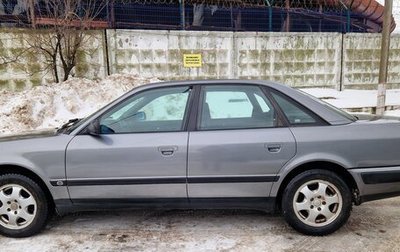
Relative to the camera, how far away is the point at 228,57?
1066cm

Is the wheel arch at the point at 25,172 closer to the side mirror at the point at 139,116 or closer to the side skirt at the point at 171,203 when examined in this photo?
the side skirt at the point at 171,203

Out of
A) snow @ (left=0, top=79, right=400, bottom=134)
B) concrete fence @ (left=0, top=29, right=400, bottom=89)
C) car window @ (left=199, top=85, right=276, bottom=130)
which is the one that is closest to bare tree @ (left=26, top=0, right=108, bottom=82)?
concrete fence @ (left=0, top=29, right=400, bottom=89)

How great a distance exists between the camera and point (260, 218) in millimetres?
3857

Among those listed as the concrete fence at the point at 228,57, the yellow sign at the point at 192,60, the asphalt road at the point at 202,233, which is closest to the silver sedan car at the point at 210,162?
the asphalt road at the point at 202,233

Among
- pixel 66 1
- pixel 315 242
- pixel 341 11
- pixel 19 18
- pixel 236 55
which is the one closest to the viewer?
pixel 315 242

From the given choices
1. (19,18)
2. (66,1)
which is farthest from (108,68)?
(19,18)

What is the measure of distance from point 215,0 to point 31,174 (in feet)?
33.5

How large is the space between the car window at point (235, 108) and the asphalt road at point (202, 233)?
1007 mm

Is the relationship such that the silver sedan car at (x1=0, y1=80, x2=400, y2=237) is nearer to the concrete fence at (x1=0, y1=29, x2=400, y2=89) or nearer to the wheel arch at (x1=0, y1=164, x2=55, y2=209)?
the wheel arch at (x1=0, y1=164, x2=55, y2=209)

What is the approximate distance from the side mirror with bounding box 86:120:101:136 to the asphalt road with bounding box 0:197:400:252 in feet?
3.16

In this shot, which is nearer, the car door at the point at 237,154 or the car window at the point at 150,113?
the car door at the point at 237,154

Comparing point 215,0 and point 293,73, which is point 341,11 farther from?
point 215,0

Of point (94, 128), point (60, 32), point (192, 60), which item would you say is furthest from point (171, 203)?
point (192, 60)

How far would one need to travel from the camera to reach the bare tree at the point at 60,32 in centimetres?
874
